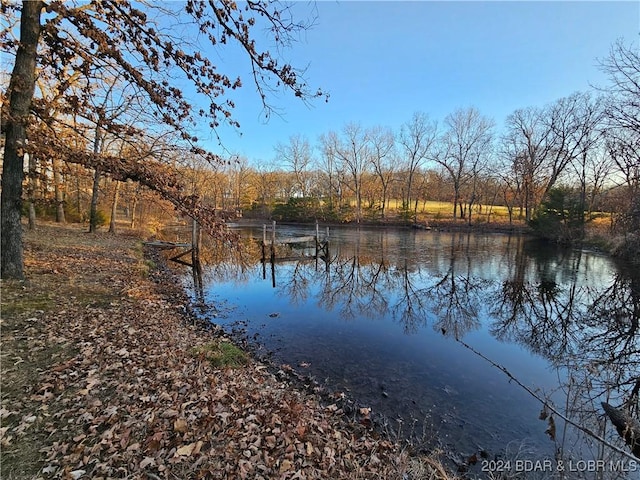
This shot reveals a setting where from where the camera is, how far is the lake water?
4.60m

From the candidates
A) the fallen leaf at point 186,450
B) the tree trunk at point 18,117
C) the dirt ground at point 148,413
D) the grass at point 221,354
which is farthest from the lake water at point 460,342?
the tree trunk at point 18,117

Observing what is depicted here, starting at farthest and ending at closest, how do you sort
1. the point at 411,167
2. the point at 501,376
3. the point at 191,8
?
the point at 411,167, the point at 501,376, the point at 191,8

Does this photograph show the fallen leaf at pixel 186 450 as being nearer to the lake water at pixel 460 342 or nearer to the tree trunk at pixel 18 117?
the lake water at pixel 460 342

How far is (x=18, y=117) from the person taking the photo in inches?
222

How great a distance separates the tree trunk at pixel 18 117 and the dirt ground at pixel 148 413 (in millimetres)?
1396

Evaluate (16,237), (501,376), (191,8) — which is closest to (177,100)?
(191,8)

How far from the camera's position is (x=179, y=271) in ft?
49.3

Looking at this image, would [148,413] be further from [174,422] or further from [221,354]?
[221,354]

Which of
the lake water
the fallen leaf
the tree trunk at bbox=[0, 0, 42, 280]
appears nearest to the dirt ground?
the fallen leaf

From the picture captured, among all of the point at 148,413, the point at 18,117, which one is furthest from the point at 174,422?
the point at 18,117

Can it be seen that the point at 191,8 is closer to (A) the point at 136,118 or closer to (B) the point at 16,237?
(B) the point at 16,237

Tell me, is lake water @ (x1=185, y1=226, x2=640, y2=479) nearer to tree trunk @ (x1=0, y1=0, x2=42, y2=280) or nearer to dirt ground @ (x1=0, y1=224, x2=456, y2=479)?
dirt ground @ (x1=0, y1=224, x2=456, y2=479)

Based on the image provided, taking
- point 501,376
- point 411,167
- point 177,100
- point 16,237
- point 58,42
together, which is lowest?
point 501,376

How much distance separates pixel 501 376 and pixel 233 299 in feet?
27.7
